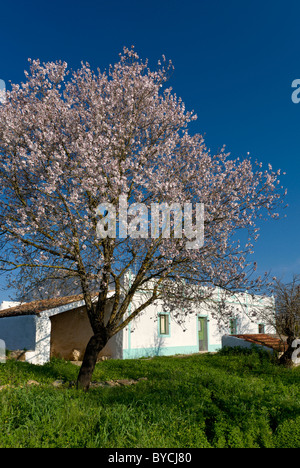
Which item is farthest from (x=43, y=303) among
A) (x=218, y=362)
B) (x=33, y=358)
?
(x=218, y=362)

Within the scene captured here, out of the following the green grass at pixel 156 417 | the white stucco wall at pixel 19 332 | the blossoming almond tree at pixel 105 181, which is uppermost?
the blossoming almond tree at pixel 105 181

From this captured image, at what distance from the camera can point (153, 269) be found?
11586 mm

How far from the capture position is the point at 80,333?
851 inches

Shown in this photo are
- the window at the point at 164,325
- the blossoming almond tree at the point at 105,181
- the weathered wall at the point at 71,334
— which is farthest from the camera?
the window at the point at 164,325

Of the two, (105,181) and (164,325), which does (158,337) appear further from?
(105,181)

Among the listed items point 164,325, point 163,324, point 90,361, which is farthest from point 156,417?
point 164,325

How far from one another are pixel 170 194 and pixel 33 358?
10427mm

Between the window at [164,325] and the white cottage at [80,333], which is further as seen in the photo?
the window at [164,325]

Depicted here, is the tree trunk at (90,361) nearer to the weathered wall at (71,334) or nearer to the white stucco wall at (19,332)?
the white stucco wall at (19,332)

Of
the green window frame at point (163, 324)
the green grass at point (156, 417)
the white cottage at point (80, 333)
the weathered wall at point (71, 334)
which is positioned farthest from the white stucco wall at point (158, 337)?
the green grass at point (156, 417)

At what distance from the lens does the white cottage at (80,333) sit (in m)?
17.0

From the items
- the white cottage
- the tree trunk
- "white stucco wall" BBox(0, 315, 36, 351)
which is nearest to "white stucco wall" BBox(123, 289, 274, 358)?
the white cottage
